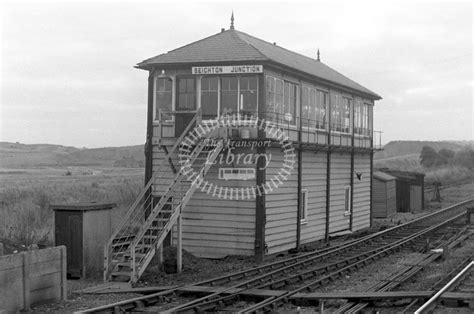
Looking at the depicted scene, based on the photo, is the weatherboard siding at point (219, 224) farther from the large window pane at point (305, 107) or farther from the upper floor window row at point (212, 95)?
the large window pane at point (305, 107)

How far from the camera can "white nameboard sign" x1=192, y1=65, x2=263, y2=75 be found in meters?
16.8

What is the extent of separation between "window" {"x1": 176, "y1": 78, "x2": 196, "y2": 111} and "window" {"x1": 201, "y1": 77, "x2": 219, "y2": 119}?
305 mm

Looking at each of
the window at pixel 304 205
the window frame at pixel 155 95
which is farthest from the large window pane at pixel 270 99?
the window at pixel 304 205

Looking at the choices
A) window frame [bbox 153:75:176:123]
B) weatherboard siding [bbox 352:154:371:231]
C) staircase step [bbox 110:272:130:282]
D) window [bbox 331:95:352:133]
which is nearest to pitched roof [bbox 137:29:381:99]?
window frame [bbox 153:75:176:123]

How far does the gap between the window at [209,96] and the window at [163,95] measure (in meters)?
1.00

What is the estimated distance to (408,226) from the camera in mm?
25578

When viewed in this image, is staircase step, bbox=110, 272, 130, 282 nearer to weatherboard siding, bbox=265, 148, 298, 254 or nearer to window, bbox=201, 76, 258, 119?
weatherboard siding, bbox=265, 148, 298, 254

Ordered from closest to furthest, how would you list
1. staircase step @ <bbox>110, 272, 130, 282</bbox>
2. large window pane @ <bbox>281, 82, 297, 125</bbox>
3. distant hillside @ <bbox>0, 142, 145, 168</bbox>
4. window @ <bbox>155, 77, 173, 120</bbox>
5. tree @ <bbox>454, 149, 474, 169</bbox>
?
1. staircase step @ <bbox>110, 272, 130, 282</bbox>
2. window @ <bbox>155, 77, 173, 120</bbox>
3. large window pane @ <bbox>281, 82, 297, 125</bbox>
4. tree @ <bbox>454, 149, 474, 169</bbox>
5. distant hillside @ <bbox>0, 142, 145, 168</bbox>

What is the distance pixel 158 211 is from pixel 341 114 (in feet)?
34.8

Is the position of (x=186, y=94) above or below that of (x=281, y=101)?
above

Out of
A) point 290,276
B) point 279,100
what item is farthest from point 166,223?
point 279,100

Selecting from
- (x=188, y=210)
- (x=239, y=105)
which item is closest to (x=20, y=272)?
(x=188, y=210)

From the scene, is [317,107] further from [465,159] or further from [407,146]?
[407,146]

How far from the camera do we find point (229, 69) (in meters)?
17.0
